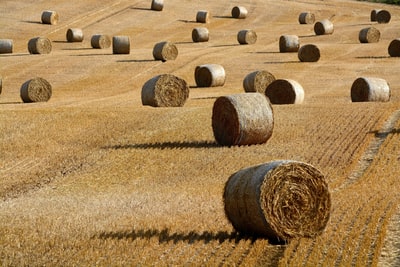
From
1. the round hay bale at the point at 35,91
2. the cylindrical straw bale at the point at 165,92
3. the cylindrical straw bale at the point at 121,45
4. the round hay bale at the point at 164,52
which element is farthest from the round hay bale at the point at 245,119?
the cylindrical straw bale at the point at 121,45

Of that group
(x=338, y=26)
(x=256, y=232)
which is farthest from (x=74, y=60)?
(x=256, y=232)

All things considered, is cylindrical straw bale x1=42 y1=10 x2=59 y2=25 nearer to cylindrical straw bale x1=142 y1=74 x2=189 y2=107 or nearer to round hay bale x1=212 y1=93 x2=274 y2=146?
cylindrical straw bale x1=142 y1=74 x2=189 y2=107

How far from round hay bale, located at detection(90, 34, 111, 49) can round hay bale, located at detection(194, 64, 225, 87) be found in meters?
15.7

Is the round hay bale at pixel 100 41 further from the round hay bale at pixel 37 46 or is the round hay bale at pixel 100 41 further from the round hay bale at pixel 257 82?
the round hay bale at pixel 257 82

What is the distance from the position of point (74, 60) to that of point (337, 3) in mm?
36816

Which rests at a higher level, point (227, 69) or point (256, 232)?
point (256, 232)

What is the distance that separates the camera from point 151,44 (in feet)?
184

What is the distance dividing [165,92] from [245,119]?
7.86m

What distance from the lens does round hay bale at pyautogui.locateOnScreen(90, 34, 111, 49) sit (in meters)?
52.5

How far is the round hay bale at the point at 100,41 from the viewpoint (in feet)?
172

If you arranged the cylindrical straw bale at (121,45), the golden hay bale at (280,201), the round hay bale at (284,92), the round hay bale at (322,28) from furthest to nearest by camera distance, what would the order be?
1. the round hay bale at (322,28)
2. the cylindrical straw bale at (121,45)
3. the round hay bale at (284,92)
4. the golden hay bale at (280,201)

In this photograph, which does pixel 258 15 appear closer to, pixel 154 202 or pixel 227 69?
pixel 227 69

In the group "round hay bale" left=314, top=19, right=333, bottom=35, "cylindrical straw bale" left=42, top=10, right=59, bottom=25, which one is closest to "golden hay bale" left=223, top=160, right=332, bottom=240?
"round hay bale" left=314, top=19, right=333, bottom=35

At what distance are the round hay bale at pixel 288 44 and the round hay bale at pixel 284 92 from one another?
19242 mm
